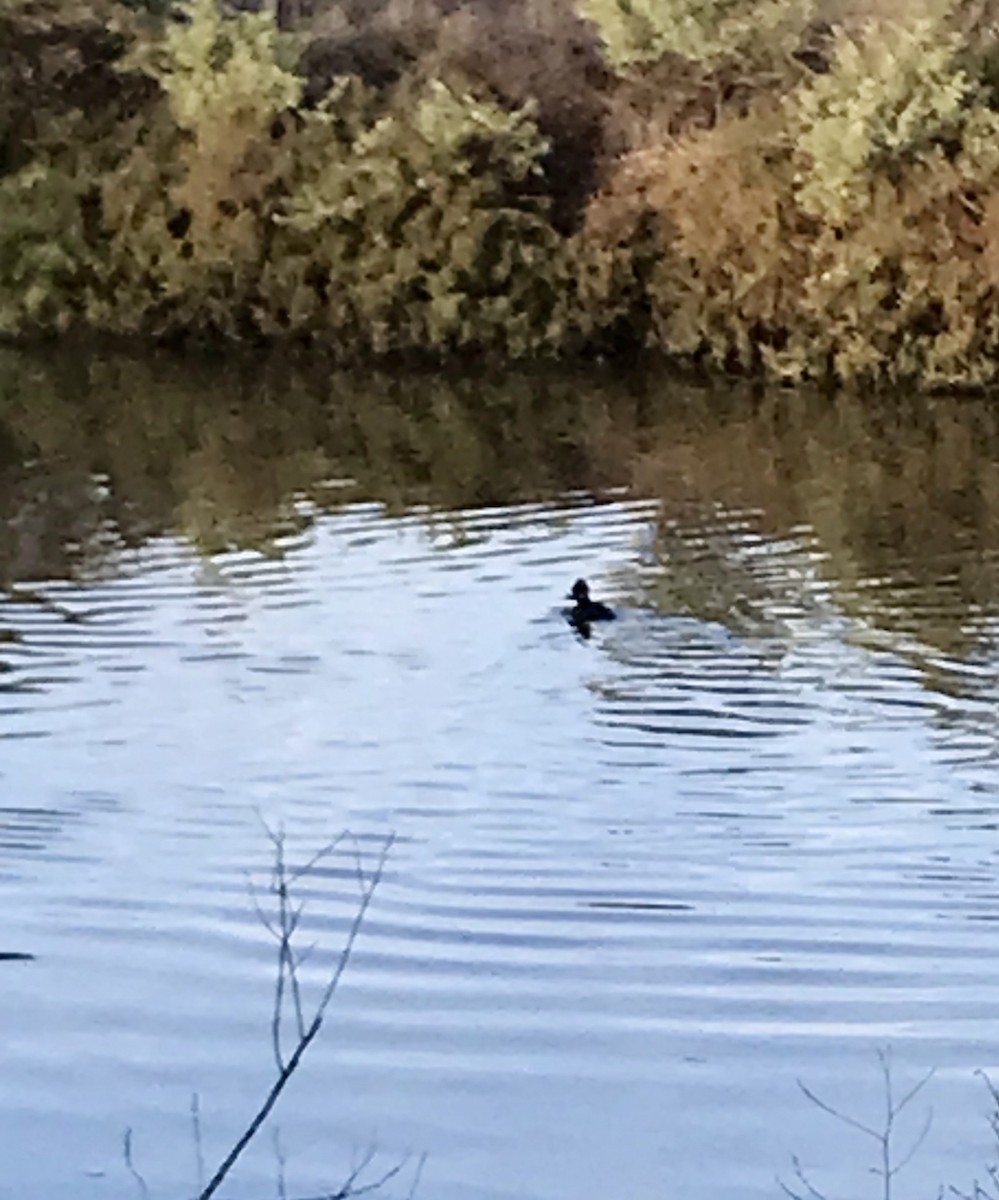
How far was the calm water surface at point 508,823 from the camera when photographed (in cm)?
707

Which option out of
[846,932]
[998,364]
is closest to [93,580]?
[846,932]

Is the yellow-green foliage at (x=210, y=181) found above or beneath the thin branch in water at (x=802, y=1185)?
above

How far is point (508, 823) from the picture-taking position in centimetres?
996

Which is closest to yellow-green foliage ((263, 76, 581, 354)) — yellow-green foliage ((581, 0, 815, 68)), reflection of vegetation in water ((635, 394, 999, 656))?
yellow-green foliage ((581, 0, 815, 68))

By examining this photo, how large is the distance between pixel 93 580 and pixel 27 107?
59.0 ft

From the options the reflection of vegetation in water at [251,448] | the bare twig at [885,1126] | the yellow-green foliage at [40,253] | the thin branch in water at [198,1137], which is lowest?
the bare twig at [885,1126]

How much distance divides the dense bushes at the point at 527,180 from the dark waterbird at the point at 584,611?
1299 centimetres

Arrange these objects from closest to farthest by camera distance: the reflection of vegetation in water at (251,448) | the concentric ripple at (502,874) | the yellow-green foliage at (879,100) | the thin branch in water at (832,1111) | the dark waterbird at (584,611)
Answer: the thin branch in water at (832,1111)
the concentric ripple at (502,874)
the dark waterbird at (584,611)
the reflection of vegetation in water at (251,448)
the yellow-green foliage at (879,100)

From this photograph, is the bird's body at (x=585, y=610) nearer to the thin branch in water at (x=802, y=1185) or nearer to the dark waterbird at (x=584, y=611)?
the dark waterbird at (x=584, y=611)

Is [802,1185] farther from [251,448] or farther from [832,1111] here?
[251,448]

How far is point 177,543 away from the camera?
16.7 metres

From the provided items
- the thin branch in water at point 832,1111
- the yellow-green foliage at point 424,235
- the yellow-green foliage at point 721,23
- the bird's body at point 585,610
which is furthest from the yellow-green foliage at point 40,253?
the thin branch in water at point 832,1111

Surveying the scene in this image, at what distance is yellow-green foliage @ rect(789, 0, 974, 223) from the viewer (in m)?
25.7

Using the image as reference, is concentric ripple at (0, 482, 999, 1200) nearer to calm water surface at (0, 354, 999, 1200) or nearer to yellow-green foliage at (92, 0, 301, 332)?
calm water surface at (0, 354, 999, 1200)
